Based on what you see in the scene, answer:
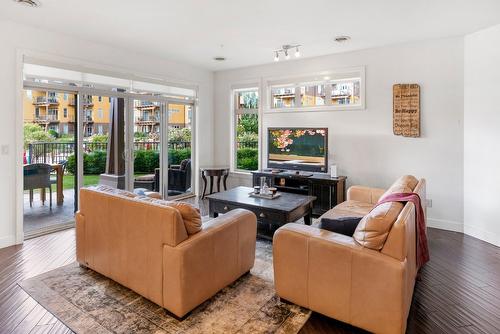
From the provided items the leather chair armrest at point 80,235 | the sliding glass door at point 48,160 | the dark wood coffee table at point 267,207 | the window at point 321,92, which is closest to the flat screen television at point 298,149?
the window at point 321,92

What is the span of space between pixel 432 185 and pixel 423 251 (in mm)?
2146

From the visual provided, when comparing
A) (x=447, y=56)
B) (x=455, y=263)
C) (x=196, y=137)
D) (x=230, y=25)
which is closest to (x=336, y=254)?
(x=455, y=263)

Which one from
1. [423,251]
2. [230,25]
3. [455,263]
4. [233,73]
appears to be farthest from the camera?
[233,73]

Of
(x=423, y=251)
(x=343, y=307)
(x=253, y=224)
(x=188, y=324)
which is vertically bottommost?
(x=188, y=324)

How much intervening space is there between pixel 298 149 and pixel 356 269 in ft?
11.4

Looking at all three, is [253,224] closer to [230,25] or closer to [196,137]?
[230,25]

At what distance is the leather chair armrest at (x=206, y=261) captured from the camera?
6.97 ft

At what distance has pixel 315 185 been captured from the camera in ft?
16.1

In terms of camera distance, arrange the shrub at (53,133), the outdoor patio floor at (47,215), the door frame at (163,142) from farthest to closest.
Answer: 1. the door frame at (163,142)
2. the shrub at (53,133)
3. the outdoor patio floor at (47,215)

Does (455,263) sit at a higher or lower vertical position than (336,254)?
lower

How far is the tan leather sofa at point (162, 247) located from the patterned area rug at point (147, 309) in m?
0.09

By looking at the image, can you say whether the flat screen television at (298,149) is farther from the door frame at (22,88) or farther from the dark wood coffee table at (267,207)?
the door frame at (22,88)

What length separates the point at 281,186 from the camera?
5.29 metres

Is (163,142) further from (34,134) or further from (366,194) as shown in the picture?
(366,194)
